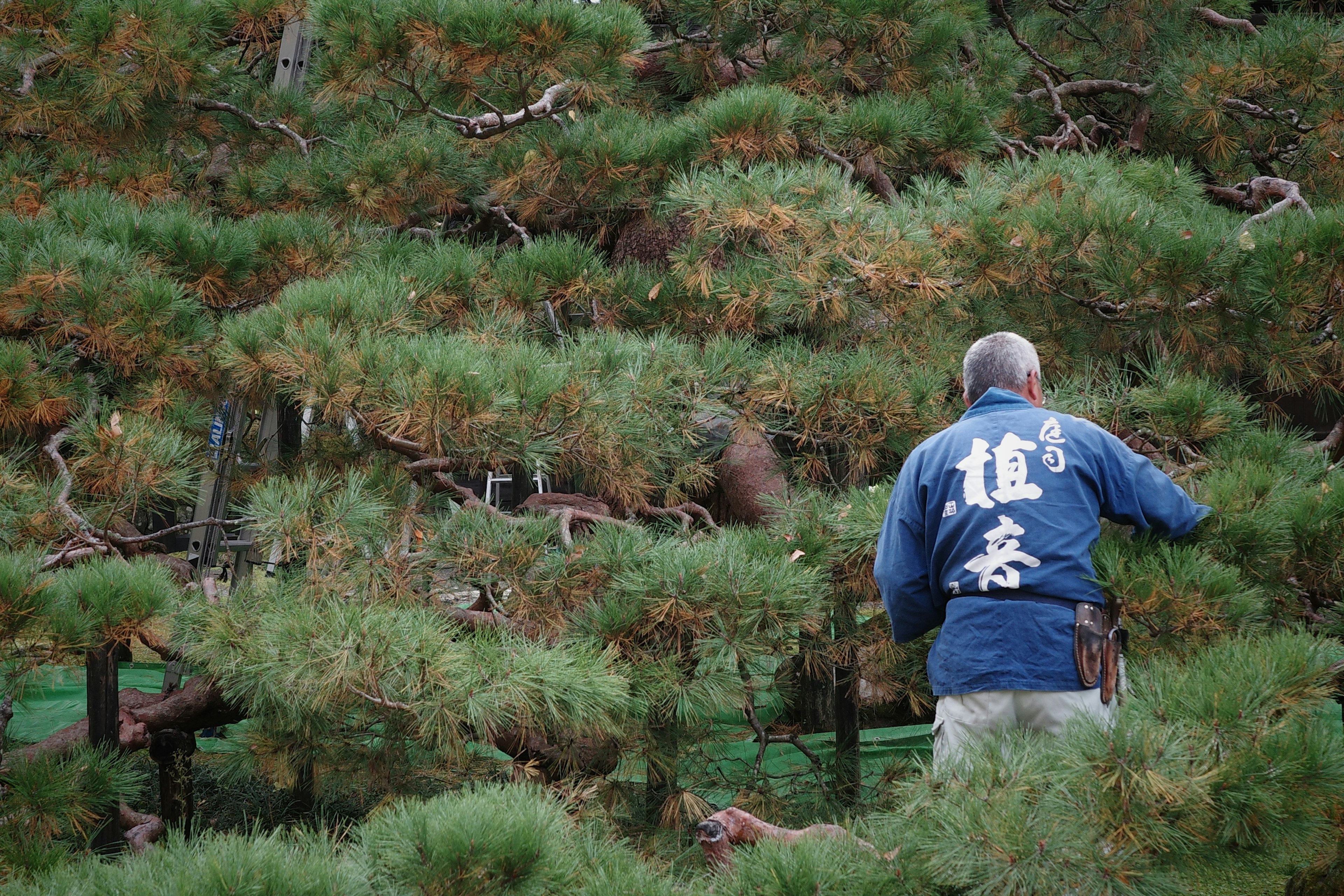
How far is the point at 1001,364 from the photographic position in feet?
6.86

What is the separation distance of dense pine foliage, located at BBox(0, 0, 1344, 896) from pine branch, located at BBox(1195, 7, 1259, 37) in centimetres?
3

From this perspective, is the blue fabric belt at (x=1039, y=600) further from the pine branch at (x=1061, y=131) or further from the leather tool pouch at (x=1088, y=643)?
the pine branch at (x=1061, y=131)

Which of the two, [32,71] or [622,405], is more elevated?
[32,71]

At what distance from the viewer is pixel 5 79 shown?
329 centimetres

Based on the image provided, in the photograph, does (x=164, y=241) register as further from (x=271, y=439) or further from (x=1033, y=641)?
(x=1033, y=641)

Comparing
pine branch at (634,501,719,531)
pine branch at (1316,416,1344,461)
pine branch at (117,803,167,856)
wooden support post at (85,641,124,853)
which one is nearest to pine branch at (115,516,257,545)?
wooden support post at (85,641,124,853)

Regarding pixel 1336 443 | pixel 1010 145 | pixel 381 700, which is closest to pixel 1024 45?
pixel 1010 145

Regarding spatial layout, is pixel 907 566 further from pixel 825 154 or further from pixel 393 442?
pixel 825 154

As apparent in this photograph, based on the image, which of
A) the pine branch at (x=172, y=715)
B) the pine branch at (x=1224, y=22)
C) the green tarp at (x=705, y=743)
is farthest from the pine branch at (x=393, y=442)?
the pine branch at (x=1224, y=22)

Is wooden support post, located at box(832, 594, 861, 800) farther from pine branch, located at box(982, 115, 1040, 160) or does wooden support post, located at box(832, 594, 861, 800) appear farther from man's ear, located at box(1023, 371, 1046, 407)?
pine branch, located at box(982, 115, 1040, 160)

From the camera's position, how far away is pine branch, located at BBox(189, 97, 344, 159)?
11.9ft

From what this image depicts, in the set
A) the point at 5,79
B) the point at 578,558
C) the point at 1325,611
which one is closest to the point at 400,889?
the point at 578,558

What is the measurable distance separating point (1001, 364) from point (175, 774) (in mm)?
2720

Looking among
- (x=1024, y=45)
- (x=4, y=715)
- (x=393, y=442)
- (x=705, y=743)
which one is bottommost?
(x=705, y=743)
